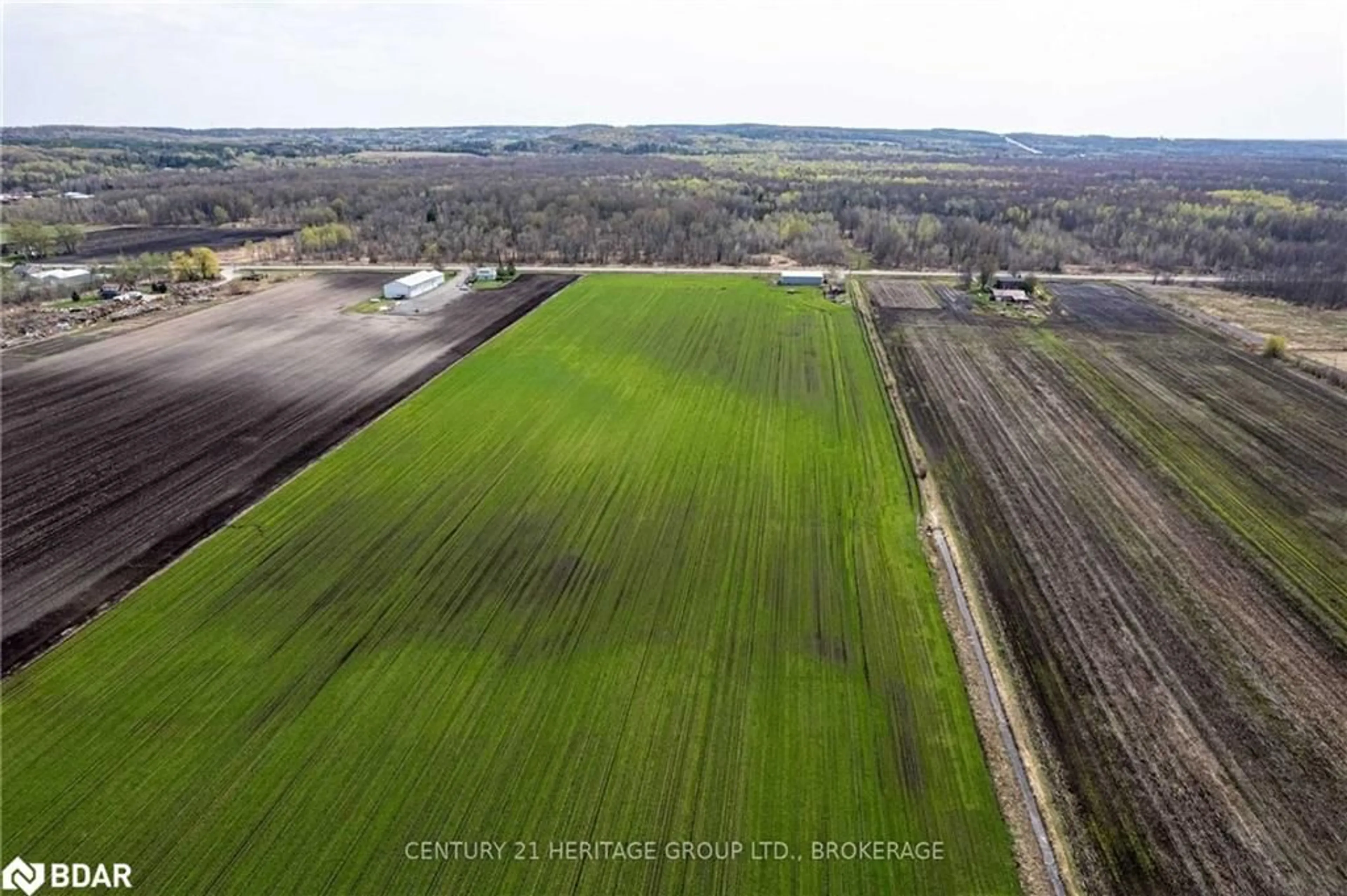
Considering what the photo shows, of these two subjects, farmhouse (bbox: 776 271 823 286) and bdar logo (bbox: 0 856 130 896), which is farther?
farmhouse (bbox: 776 271 823 286)

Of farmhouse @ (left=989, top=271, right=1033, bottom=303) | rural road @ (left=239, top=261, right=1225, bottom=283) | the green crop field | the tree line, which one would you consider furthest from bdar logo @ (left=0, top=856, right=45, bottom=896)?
the tree line

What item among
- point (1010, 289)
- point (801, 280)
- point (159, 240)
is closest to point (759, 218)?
point (801, 280)

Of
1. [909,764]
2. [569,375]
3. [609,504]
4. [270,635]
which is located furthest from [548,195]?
[909,764]

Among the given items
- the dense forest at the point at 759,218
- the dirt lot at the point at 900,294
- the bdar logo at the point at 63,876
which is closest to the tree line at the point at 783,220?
the dense forest at the point at 759,218

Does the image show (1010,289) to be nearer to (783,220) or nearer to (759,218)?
(783,220)

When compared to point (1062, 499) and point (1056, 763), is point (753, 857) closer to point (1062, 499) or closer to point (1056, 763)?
point (1056, 763)

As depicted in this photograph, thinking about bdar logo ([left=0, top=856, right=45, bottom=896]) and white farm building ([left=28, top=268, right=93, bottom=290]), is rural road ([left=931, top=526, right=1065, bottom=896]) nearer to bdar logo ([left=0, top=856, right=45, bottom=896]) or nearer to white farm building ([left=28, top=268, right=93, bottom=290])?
bdar logo ([left=0, top=856, right=45, bottom=896])

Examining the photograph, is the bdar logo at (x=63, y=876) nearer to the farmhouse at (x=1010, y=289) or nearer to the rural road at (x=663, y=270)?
the rural road at (x=663, y=270)
